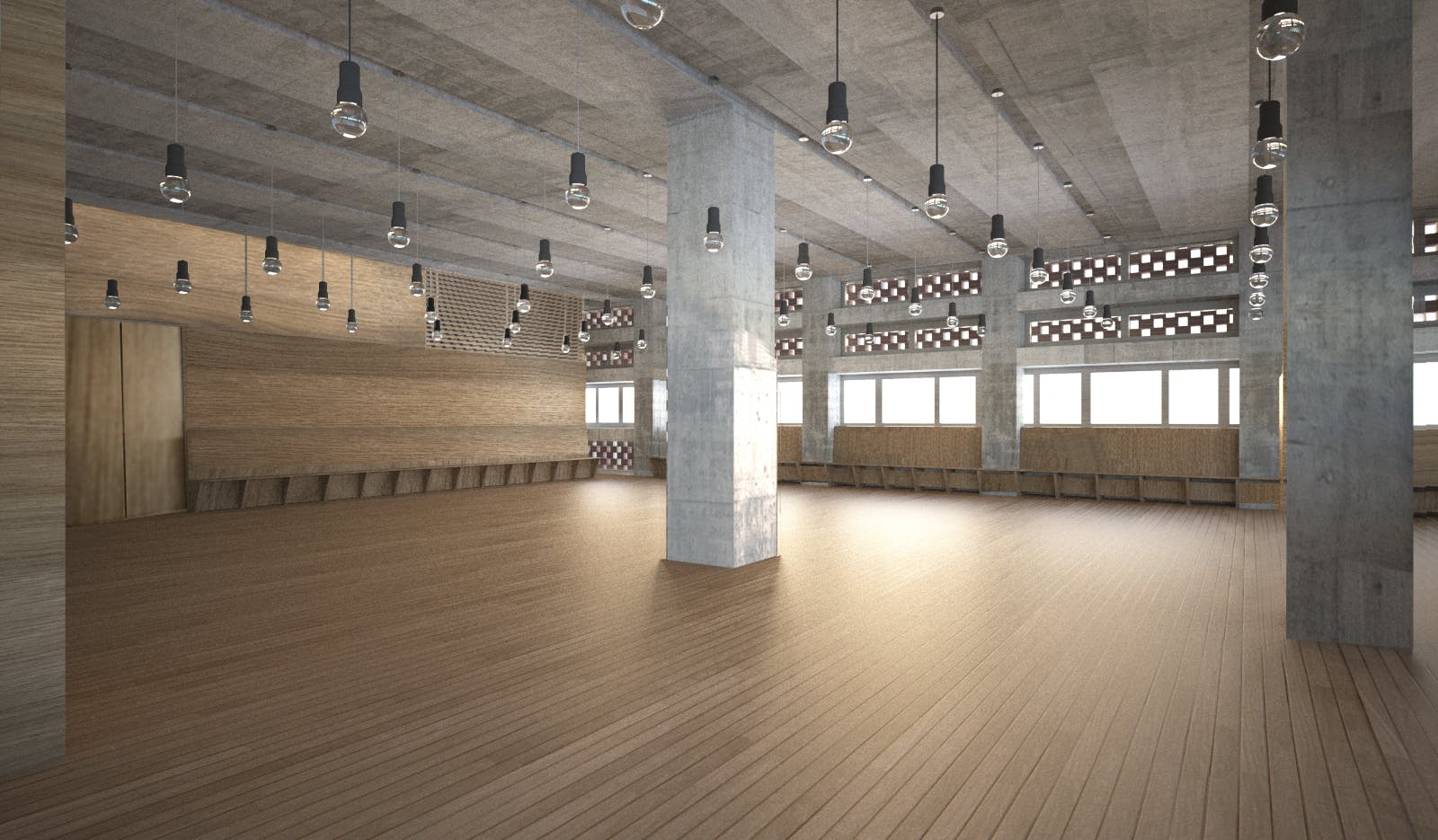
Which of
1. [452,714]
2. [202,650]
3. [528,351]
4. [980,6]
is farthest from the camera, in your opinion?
[528,351]

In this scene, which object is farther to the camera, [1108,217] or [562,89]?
[1108,217]

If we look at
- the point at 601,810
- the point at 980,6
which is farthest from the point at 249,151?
the point at 601,810

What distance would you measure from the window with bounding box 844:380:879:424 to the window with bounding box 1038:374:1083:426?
3.75 meters

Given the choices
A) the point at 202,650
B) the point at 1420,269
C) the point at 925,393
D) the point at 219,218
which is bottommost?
the point at 202,650

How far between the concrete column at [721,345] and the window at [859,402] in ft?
34.9

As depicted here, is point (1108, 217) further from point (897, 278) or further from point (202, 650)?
point (202, 650)

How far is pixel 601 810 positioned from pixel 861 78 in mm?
7133

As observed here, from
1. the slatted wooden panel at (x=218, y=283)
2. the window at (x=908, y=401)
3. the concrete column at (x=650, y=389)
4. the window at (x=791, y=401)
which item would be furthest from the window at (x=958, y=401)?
the slatted wooden panel at (x=218, y=283)

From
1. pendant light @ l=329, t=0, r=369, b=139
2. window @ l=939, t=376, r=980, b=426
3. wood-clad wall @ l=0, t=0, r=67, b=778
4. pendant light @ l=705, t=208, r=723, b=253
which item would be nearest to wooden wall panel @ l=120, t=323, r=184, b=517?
pendant light @ l=705, t=208, r=723, b=253

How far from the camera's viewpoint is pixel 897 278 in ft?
58.4

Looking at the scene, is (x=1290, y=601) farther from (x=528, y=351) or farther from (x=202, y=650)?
(x=528, y=351)

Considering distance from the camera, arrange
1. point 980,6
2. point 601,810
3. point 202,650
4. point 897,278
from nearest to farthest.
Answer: point 601,810
point 202,650
point 980,6
point 897,278

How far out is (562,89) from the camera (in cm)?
805

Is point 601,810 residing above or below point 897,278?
below
